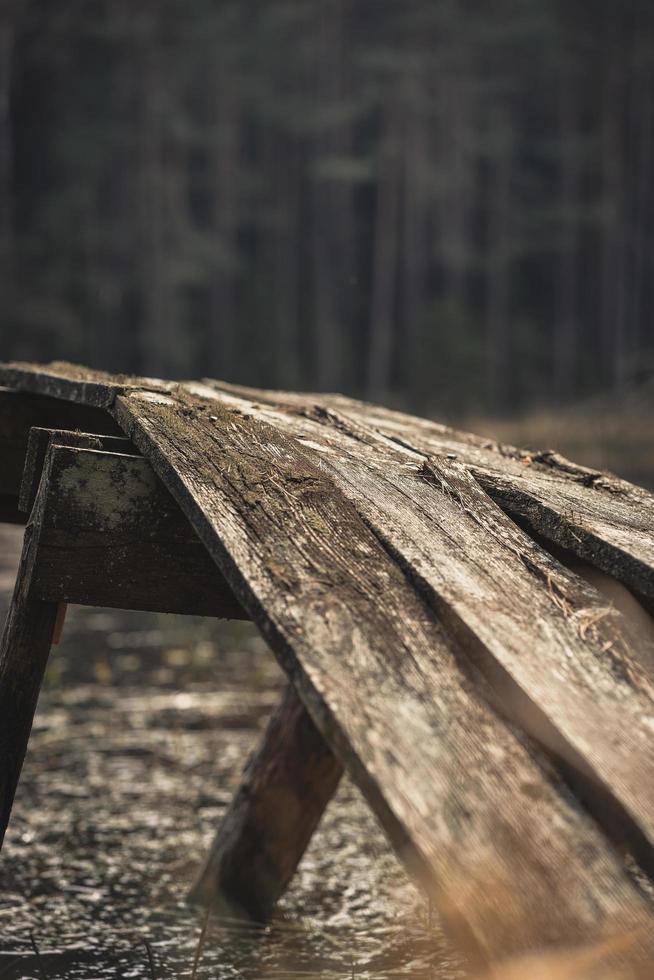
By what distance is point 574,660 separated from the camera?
56.8 inches

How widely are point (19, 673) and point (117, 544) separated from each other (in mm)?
348

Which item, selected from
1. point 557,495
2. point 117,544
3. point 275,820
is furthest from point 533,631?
point 275,820

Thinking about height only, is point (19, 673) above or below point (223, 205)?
below

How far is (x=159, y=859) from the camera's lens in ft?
12.6

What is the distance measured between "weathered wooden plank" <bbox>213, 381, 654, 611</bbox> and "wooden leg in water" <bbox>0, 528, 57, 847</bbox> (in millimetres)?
890

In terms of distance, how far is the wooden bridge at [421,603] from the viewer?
3.78ft

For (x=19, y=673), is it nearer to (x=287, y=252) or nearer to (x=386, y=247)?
(x=386, y=247)

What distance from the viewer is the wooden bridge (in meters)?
1.15

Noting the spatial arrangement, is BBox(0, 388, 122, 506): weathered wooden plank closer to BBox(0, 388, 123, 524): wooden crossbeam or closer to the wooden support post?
BBox(0, 388, 123, 524): wooden crossbeam

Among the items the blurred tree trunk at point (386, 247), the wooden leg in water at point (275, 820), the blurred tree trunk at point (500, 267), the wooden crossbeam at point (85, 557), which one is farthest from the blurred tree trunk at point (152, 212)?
the wooden crossbeam at point (85, 557)

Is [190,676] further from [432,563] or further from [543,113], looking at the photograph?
[543,113]

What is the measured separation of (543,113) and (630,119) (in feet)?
17.6

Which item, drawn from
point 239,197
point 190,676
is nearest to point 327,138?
point 239,197

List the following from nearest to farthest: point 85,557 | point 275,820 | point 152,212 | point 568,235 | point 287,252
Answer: point 85,557, point 275,820, point 152,212, point 568,235, point 287,252
